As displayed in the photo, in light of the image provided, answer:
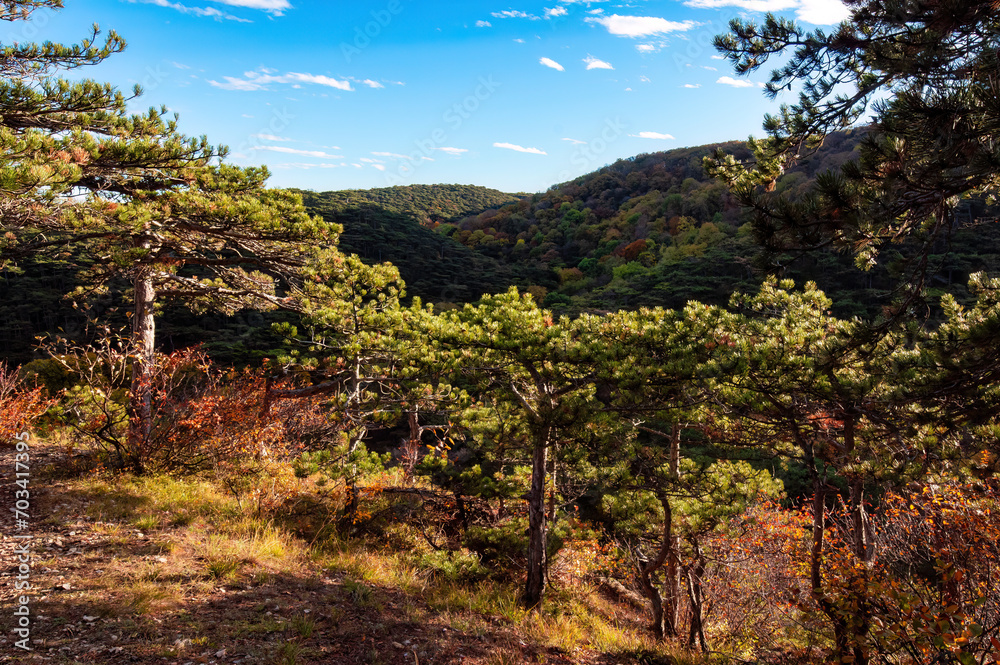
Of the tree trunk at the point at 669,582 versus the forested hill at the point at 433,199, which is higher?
the forested hill at the point at 433,199

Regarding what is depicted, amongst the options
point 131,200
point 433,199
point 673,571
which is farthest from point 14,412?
point 433,199

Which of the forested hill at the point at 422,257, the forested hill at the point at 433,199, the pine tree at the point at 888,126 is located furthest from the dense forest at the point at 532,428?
the forested hill at the point at 433,199

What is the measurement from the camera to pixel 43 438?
9500mm

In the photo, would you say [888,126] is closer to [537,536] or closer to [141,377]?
[537,536]

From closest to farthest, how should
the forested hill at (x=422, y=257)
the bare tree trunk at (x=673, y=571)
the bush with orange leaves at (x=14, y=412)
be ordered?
the bare tree trunk at (x=673, y=571)
the bush with orange leaves at (x=14, y=412)
the forested hill at (x=422, y=257)

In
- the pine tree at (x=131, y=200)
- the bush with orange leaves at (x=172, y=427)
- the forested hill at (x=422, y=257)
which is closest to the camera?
the pine tree at (x=131, y=200)

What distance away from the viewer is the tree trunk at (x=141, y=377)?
24.2 feet

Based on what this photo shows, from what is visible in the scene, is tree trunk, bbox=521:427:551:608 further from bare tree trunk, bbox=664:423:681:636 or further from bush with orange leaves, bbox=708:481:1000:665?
bush with orange leaves, bbox=708:481:1000:665

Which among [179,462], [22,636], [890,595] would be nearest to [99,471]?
[179,462]

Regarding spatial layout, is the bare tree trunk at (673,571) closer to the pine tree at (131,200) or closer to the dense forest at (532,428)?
the dense forest at (532,428)

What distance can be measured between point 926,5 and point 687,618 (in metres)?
8.79

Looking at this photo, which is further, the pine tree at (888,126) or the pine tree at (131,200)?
the pine tree at (131,200)

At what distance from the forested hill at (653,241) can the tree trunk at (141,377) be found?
19158mm

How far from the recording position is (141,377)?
734 centimetres
